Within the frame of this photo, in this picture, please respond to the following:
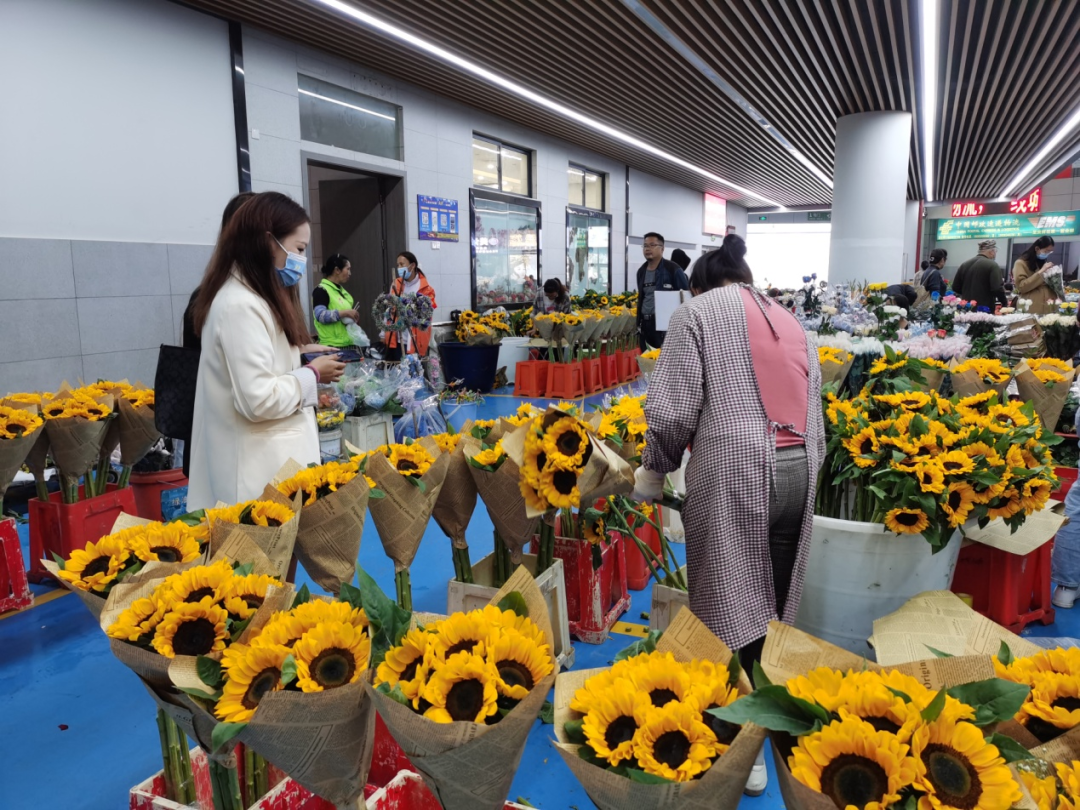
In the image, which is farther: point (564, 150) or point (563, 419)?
point (564, 150)

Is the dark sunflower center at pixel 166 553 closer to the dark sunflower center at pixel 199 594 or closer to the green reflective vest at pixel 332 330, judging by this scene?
the dark sunflower center at pixel 199 594

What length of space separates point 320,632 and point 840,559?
5.41ft

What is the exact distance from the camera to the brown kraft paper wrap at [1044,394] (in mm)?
3041

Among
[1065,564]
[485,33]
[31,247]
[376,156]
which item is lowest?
[1065,564]

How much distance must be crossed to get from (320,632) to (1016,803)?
752 mm

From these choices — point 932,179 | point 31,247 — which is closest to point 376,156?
point 31,247

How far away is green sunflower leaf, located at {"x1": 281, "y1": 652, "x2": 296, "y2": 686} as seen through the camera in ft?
2.94

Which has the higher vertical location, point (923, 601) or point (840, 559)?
point (923, 601)

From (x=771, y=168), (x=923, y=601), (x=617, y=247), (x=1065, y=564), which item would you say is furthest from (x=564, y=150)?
(x=923, y=601)

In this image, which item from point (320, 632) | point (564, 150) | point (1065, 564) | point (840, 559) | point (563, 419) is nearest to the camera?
point (320, 632)

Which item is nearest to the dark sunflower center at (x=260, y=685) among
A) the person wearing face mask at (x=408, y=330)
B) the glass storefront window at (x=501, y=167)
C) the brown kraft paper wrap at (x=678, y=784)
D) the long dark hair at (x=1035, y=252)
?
the brown kraft paper wrap at (x=678, y=784)

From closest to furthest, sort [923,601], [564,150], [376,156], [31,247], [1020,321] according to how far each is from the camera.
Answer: [923,601], [1020,321], [31,247], [376,156], [564,150]

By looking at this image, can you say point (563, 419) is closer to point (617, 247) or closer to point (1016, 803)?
point (1016, 803)

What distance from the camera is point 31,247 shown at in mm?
4895
